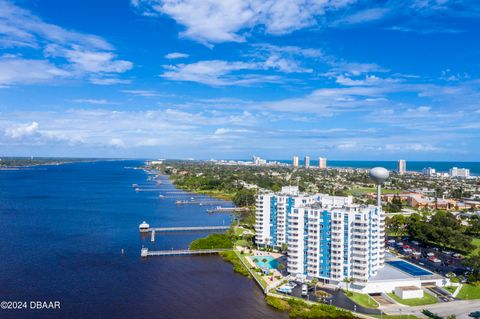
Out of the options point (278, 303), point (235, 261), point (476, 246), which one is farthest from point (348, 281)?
point (476, 246)

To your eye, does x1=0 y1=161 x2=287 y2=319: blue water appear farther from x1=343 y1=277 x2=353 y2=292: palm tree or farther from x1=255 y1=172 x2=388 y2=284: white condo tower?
x1=343 y1=277 x2=353 y2=292: palm tree

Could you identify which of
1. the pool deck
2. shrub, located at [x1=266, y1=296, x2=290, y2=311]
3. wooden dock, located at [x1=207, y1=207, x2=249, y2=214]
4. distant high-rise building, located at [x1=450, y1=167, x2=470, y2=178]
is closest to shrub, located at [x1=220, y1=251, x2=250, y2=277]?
shrub, located at [x1=266, y1=296, x2=290, y2=311]

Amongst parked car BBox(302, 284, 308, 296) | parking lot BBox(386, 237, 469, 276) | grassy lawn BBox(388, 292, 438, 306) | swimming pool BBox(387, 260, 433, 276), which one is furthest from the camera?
parking lot BBox(386, 237, 469, 276)

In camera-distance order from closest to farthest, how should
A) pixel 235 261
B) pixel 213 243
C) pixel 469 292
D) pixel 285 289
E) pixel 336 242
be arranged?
1. pixel 285 289
2. pixel 469 292
3. pixel 336 242
4. pixel 235 261
5. pixel 213 243

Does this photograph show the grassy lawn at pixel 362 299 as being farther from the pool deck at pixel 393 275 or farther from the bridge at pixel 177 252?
the bridge at pixel 177 252

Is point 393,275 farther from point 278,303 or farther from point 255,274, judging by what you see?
point 255,274
